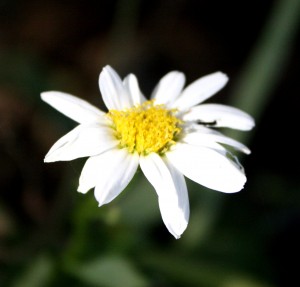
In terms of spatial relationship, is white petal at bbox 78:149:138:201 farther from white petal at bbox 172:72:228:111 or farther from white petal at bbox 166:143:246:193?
white petal at bbox 172:72:228:111

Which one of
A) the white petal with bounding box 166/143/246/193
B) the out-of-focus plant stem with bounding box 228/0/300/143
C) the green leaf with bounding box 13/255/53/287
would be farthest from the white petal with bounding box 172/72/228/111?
the green leaf with bounding box 13/255/53/287

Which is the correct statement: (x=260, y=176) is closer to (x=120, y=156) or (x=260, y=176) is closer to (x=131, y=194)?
(x=131, y=194)

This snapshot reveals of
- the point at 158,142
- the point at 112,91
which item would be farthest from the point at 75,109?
the point at 158,142

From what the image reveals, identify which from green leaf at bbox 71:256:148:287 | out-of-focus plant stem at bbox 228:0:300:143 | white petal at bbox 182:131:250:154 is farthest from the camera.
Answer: out-of-focus plant stem at bbox 228:0:300:143

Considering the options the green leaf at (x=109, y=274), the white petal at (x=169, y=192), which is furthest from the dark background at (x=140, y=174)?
the white petal at (x=169, y=192)

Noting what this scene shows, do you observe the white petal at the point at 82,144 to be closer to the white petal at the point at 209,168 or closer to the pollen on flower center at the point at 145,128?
the pollen on flower center at the point at 145,128
